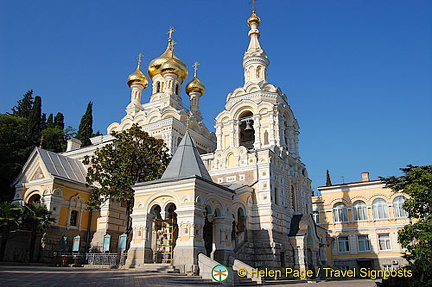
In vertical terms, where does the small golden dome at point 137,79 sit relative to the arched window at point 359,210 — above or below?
above

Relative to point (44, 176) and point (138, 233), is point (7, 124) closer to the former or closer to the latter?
point (44, 176)

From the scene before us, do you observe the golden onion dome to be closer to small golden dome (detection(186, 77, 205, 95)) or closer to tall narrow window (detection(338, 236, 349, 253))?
small golden dome (detection(186, 77, 205, 95))

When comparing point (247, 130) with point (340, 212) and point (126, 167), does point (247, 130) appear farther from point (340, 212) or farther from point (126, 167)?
point (340, 212)

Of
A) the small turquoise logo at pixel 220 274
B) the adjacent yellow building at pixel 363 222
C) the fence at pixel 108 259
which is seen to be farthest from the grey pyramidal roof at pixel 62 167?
the adjacent yellow building at pixel 363 222

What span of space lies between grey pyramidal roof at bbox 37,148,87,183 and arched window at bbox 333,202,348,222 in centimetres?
2096

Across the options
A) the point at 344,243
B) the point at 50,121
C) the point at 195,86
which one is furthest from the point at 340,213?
the point at 50,121

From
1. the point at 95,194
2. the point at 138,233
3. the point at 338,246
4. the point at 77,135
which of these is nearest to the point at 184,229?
the point at 138,233

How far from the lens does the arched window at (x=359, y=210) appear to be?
99.7 feet

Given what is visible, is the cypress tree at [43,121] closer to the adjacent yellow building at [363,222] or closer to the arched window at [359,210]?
the adjacent yellow building at [363,222]

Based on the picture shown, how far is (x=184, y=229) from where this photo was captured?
15039mm

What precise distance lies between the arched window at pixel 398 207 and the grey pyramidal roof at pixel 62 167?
78.7ft

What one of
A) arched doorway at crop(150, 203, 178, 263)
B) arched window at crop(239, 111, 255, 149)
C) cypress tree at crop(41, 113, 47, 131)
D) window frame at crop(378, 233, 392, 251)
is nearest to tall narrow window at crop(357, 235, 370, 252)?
window frame at crop(378, 233, 392, 251)

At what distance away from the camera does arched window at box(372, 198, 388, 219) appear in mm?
29745

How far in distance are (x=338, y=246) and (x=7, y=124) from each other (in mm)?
29446
